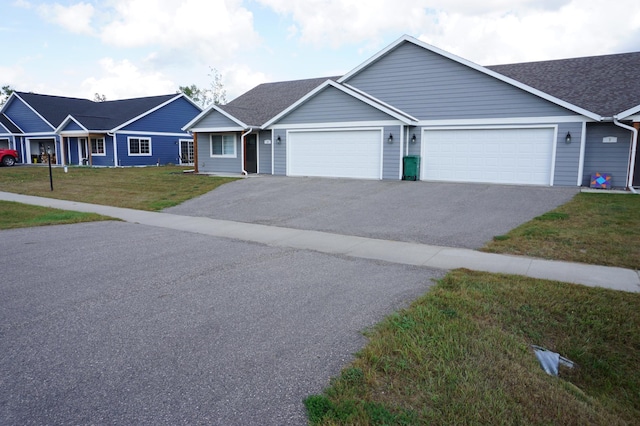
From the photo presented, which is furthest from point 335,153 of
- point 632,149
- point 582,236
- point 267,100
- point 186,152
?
point 186,152

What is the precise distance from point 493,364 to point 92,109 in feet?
129

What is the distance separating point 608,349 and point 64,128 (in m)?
36.5

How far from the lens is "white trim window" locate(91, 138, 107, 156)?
32625 mm

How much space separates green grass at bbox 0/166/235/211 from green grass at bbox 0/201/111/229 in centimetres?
204

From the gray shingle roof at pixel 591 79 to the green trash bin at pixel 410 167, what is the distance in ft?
19.4

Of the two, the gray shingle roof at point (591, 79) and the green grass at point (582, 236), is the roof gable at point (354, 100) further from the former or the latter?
the green grass at point (582, 236)

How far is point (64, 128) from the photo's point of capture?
32.9 m

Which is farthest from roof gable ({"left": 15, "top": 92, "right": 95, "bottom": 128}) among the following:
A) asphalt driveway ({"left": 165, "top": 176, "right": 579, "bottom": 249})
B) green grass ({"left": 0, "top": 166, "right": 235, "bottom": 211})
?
asphalt driveway ({"left": 165, "top": 176, "right": 579, "bottom": 249})

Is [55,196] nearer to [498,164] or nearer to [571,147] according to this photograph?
[498,164]

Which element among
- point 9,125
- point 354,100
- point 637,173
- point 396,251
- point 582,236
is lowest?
point 396,251

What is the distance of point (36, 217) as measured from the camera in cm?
1232

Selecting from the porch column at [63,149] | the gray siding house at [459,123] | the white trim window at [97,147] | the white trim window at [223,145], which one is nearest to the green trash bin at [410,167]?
the gray siding house at [459,123]

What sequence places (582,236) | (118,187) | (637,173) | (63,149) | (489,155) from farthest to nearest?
(63,149) < (118,187) < (489,155) < (637,173) < (582,236)

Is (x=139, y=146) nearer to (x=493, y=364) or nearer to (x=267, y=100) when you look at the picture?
(x=267, y=100)
